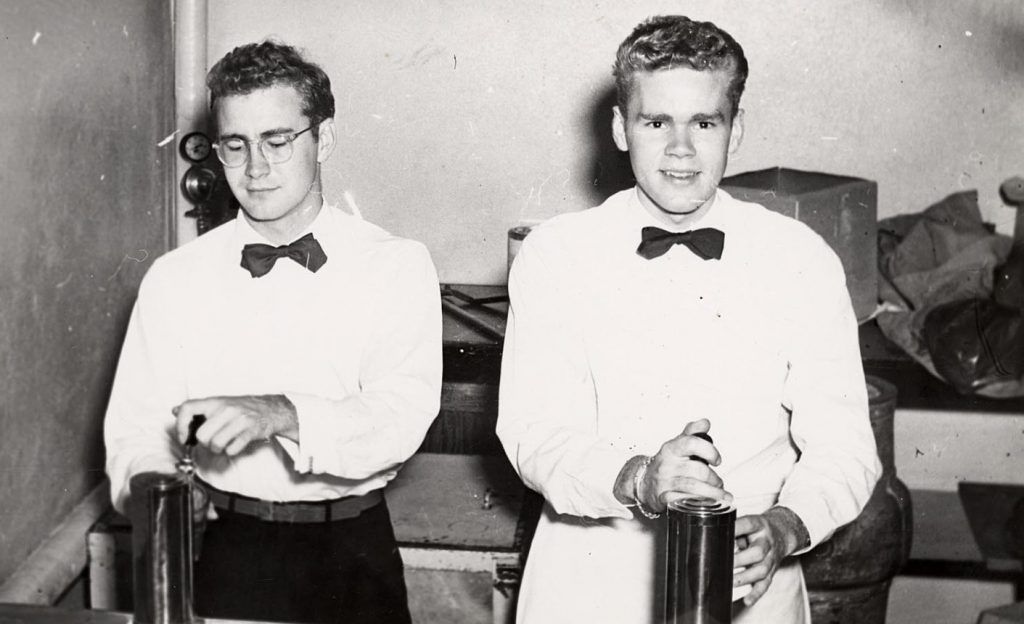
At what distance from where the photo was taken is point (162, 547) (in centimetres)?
145

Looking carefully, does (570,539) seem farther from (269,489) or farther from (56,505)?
(56,505)

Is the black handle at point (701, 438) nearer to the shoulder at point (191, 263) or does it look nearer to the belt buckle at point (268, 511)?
the belt buckle at point (268, 511)

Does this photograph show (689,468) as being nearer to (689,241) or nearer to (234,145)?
(689,241)

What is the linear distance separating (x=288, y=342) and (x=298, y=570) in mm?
428

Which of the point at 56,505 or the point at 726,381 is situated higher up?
the point at 726,381

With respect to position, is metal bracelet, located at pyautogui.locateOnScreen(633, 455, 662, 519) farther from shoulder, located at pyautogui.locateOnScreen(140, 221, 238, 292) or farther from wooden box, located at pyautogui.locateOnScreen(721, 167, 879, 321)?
wooden box, located at pyautogui.locateOnScreen(721, 167, 879, 321)

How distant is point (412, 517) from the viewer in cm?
308

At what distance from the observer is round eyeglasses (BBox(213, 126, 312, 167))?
212 centimetres

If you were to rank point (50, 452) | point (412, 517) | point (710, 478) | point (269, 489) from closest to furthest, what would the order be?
point (710, 478), point (269, 489), point (50, 452), point (412, 517)

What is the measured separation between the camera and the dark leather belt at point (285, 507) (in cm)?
221

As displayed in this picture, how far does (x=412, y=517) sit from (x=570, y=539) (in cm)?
109

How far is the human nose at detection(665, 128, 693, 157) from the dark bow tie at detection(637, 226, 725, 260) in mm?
182

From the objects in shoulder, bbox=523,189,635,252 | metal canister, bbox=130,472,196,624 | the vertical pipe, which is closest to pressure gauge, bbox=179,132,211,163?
the vertical pipe

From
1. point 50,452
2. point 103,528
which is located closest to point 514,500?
point 103,528
